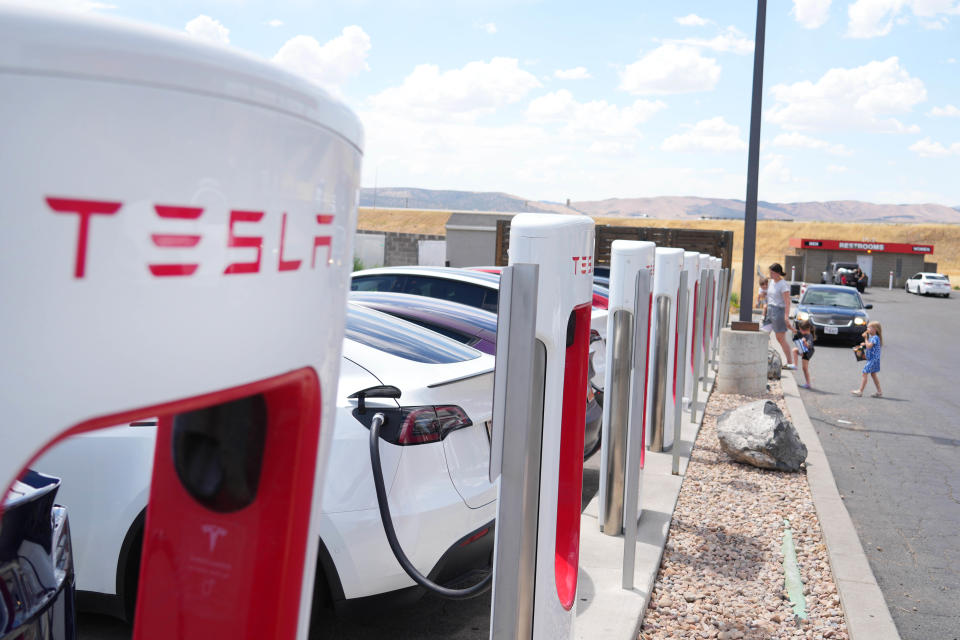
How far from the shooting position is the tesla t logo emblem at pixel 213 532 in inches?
43.2

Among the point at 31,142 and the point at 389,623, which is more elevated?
the point at 31,142

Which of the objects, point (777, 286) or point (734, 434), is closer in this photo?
point (734, 434)

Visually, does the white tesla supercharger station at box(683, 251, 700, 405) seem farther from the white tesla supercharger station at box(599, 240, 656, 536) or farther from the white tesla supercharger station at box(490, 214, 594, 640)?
the white tesla supercharger station at box(490, 214, 594, 640)

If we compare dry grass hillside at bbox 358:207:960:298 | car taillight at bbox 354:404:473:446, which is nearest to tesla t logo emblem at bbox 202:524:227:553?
car taillight at bbox 354:404:473:446

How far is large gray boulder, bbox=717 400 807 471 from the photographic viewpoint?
7.46m

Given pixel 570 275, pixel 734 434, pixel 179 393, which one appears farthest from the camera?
pixel 734 434

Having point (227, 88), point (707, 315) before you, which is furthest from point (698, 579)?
point (707, 315)

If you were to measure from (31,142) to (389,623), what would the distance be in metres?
3.96

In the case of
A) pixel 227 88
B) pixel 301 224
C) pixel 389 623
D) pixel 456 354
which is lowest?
pixel 389 623

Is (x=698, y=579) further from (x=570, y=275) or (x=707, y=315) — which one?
(x=707, y=315)

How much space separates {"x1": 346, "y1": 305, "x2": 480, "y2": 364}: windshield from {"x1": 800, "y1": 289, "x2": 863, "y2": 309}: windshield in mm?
19129

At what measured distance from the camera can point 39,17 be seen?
0.65 metres

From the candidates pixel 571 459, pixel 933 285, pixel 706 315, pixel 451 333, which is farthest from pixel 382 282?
pixel 933 285

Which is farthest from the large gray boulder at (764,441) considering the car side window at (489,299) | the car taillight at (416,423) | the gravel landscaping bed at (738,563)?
the car taillight at (416,423)
